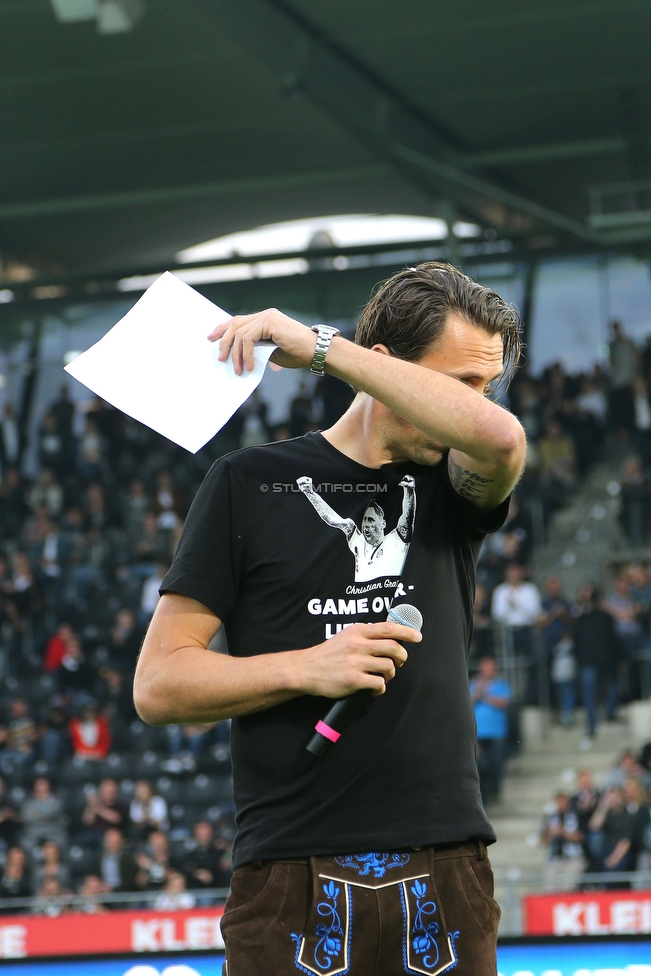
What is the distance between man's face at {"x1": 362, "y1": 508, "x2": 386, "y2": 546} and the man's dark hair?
0.94 feet

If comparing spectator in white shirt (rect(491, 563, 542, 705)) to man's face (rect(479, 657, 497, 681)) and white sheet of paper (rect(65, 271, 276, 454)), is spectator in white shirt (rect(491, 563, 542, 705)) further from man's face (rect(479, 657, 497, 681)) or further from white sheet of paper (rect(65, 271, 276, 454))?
white sheet of paper (rect(65, 271, 276, 454))

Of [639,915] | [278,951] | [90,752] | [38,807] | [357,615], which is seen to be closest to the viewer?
[278,951]

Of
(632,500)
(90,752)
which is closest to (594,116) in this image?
(632,500)

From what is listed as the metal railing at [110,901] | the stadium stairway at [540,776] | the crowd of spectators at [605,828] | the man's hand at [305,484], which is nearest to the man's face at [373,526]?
the man's hand at [305,484]

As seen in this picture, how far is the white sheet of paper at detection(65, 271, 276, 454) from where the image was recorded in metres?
2.14

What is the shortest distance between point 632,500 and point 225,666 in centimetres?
1347

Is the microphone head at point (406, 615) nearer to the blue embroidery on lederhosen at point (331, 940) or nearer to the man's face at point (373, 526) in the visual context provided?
the man's face at point (373, 526)

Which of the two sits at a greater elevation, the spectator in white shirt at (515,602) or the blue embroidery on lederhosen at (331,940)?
the spectator in white shirt at (515,602)

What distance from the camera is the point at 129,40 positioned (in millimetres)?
14133

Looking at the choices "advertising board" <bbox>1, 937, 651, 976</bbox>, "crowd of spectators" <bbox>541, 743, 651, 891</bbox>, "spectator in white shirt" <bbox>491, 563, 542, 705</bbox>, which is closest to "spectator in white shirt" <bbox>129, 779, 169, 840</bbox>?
"crowd of spectators" <bbox>541, 743, 651, 891</bbox>

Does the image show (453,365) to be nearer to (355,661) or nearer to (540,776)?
(355,661)

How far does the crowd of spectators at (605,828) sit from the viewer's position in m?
9.95

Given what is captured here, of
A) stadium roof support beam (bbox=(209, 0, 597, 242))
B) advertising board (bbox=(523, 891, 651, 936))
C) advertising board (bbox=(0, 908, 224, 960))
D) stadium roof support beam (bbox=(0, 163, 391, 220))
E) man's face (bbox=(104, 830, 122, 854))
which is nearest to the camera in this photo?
advertising board (bbox=(523, 891, 651, 936))

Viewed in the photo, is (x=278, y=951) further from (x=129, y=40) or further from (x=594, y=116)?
(x=594, y=116)
